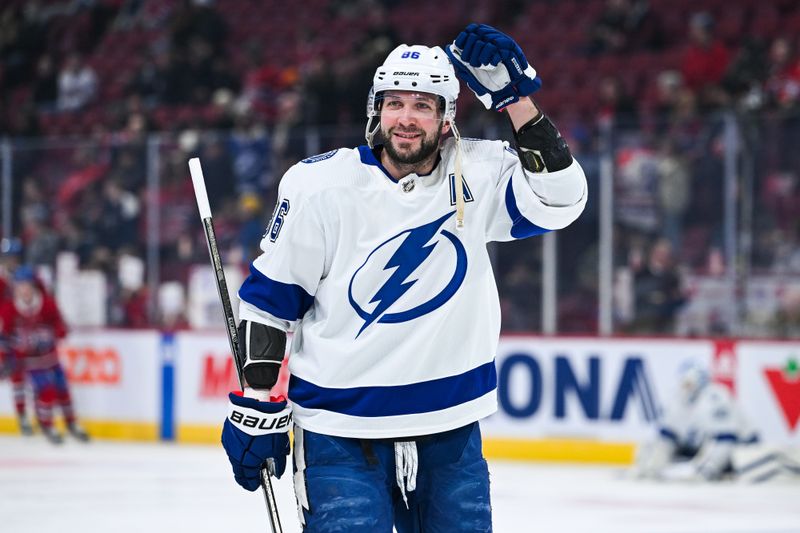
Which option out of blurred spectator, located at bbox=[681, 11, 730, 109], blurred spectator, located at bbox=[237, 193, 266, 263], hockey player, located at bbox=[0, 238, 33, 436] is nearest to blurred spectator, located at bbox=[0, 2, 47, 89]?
hockey player, located at bbox=[0, 238, 33, 436]

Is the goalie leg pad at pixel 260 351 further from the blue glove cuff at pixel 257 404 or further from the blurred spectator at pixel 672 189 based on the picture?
the blurred spectator at pixel 672 189

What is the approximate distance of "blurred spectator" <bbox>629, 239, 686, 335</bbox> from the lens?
8.59 metres

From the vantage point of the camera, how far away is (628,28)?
1160 centimetres

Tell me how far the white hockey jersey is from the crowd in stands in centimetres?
558

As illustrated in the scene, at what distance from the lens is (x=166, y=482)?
26.8 ft

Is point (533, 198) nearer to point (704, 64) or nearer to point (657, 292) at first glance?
point (657, 292)

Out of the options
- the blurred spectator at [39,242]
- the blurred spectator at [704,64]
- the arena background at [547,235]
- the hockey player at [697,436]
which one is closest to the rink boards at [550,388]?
the arena background at [547,235]

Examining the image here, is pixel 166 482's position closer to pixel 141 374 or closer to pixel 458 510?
pixel 141 374

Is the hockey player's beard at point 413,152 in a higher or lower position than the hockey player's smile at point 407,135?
lower

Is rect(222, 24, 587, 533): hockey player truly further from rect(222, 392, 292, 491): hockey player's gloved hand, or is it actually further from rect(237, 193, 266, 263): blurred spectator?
rect(237, 193, 266, 263): blurred spectator

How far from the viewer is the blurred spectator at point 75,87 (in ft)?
45.6

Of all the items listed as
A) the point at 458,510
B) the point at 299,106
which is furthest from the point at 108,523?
the point at 299,106

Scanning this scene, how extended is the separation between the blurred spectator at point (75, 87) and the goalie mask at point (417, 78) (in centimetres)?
1116

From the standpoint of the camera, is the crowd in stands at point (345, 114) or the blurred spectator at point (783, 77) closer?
the crowd in stands at point (345, 114)
